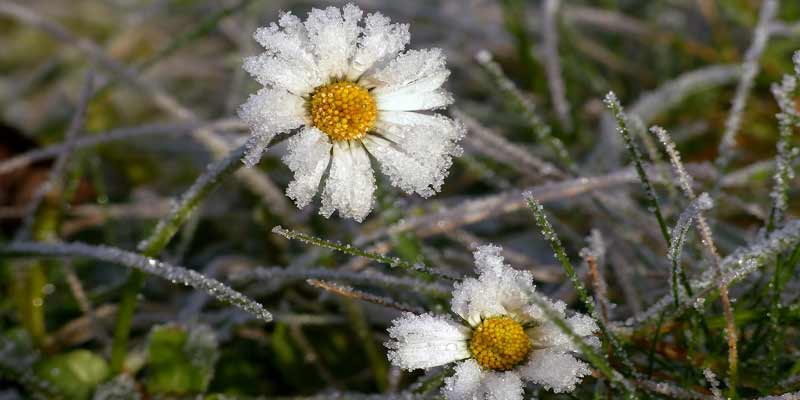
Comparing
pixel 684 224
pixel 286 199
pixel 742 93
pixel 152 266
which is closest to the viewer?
pixel 684 224

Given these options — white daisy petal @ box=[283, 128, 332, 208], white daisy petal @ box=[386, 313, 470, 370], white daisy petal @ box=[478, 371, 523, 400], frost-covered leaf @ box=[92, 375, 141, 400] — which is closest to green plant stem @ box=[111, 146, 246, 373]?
frost-covered leaf @ box=[92, 375, 141, 400]

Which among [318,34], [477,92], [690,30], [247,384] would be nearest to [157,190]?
[247,384]

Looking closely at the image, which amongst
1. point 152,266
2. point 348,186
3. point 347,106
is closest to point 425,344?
point 348,186

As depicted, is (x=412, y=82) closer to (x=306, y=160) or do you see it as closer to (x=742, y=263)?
Answer: (x=306, y=160)

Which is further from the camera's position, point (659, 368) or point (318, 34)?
point (659, 368)

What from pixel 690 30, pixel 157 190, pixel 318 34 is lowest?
pixel 318 34

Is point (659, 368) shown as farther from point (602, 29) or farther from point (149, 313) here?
point (602, 29)

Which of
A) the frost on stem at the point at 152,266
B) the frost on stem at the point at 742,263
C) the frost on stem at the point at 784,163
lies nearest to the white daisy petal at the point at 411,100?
the frost on stem at the point at 152,266
